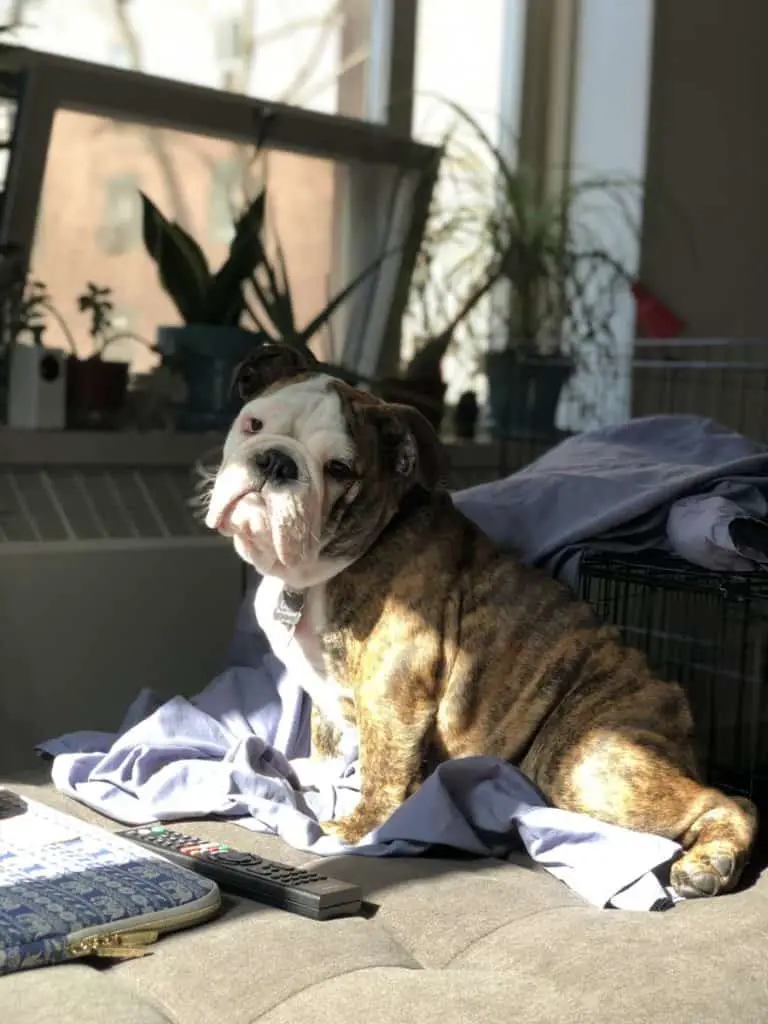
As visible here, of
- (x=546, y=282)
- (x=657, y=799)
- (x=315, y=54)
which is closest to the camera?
(x=657, y=799)

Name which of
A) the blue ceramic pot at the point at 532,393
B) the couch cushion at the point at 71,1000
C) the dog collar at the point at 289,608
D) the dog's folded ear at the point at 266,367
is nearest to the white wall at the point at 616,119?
the blue ceramic pot at the point at 532,393

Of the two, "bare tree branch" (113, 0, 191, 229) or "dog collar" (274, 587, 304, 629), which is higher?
"bare tree branch" (113, 0, 191, 229)

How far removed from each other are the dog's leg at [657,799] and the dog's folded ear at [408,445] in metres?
0.45

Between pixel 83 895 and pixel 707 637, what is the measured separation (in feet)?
5.51

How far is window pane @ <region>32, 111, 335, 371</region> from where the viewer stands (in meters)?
2.96

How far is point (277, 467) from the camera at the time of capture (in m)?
1.88

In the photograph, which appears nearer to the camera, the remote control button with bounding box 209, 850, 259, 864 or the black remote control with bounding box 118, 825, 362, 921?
the black remote control with bounding box 118, 825, 362, 921

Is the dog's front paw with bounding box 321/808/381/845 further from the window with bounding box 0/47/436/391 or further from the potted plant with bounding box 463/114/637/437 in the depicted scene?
the potted plant with bounding box 463/114/637/437

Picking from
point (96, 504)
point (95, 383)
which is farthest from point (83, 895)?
point (95, 383)

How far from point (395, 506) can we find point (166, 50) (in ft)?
5.14

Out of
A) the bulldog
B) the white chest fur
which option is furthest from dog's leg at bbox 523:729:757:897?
the white chest fur

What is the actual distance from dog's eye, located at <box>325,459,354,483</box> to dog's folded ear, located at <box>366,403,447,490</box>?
0.30 feet

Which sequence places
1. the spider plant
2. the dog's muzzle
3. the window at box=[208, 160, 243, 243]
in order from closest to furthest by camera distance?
the dog's muzzle
the window at box=[208, 160, 243, 243]
the spider plant

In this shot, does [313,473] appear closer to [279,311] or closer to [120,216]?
[279,311]
